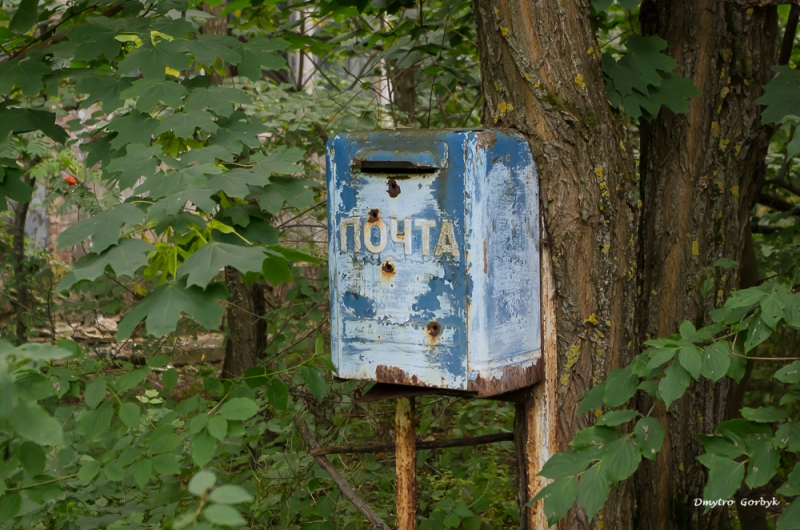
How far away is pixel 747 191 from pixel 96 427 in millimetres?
2216

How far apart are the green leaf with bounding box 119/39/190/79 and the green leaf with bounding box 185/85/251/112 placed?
87 mm

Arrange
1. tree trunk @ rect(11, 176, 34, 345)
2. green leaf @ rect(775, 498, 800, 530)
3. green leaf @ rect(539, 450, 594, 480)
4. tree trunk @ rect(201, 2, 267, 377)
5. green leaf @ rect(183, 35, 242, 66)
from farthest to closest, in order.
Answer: tree trunk @ rect(11, 176, 34, 345)
tree trunk @ rect(201, 2, 267, 377)
green leaf @ rect(183, 35, 242, 66)
green leaf @ rect(539, 450, 594, 480)
green leaf @ rect(775, 498, 800, 530)

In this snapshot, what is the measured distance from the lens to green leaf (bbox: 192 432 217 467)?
193cm

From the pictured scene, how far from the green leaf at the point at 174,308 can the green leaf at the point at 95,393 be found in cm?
57

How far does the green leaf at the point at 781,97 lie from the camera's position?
2354mm

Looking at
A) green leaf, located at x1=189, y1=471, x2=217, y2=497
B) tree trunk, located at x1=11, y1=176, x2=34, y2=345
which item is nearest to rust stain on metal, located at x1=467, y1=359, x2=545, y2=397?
green leaf, located at x1=189, y1=471, x2=217, y2=497

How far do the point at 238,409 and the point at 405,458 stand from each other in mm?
696

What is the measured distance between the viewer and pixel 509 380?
217 centimetres

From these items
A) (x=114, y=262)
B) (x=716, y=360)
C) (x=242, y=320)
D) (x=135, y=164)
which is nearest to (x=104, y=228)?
(x=114, y=262)

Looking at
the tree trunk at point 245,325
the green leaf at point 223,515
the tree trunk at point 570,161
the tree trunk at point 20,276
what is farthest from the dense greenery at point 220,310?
the tree trunk at point 20,276

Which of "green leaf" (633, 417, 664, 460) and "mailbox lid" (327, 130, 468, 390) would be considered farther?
"mailbox lid" (327, 130, 468, 390)

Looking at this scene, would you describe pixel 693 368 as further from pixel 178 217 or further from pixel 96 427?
pixel 96 427

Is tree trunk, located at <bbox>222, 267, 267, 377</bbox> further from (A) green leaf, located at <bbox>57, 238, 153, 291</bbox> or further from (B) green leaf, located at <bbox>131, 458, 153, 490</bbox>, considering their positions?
(A) green leaf, located at <bbox>57, 238, 153, 291</bbox>

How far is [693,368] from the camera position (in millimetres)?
1687
